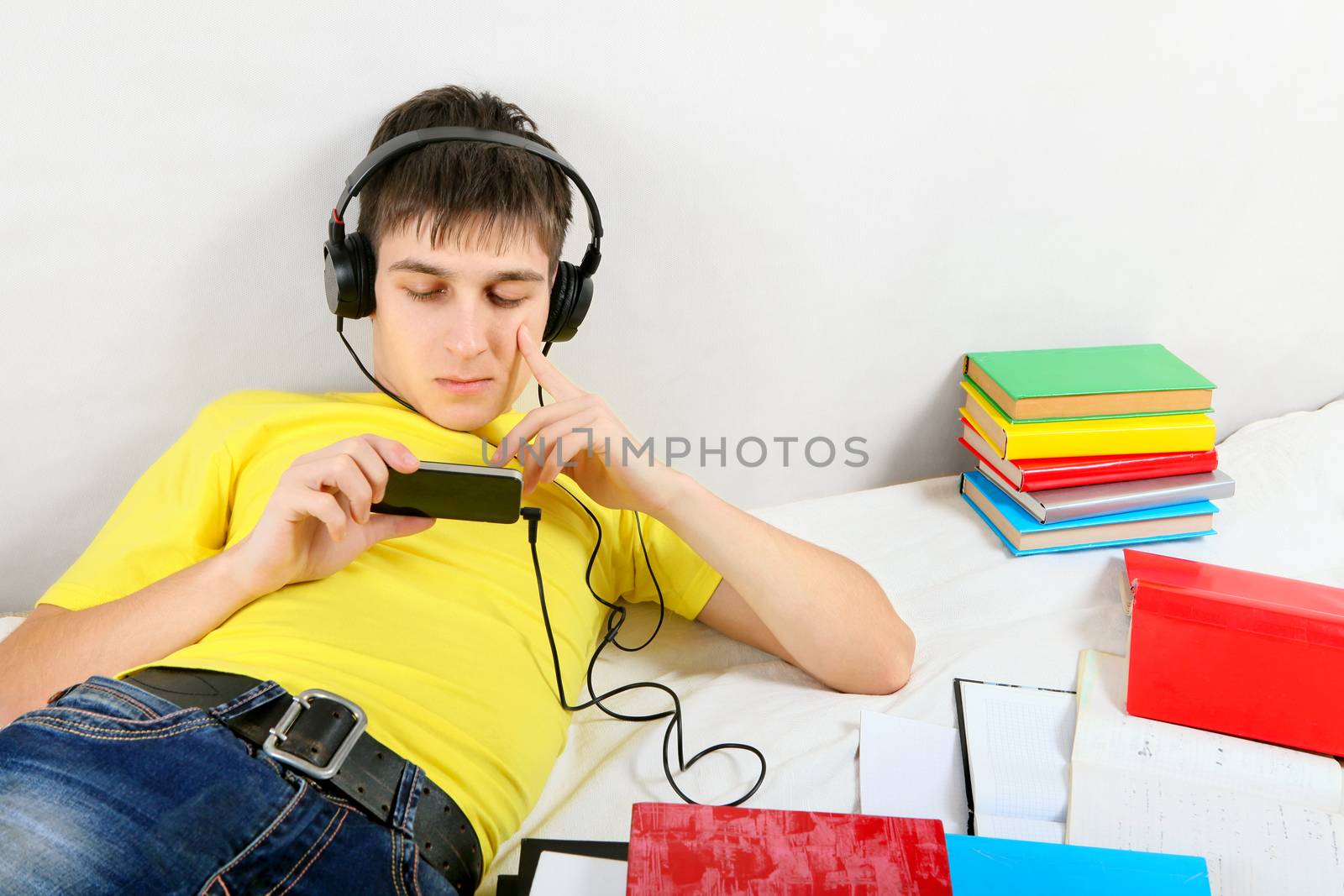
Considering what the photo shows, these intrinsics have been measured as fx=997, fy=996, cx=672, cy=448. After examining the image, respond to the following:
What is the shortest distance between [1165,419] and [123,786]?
4.34 ft

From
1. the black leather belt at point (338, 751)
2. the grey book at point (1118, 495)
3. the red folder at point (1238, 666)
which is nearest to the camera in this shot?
the black leather belt at point (338, 751)

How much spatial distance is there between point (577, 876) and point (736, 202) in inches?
34.9

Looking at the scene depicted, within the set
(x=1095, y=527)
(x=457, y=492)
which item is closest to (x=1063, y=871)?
(x=457, y=492)

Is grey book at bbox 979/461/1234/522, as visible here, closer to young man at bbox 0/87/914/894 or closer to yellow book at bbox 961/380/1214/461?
yellow book at bbox 961/380/1214/461

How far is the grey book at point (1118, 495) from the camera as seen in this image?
1.35 metres

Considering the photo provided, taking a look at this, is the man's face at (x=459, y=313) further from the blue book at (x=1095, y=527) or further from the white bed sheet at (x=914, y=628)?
the blue book at (x=1095, y=527)

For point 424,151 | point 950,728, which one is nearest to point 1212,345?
point 950,728

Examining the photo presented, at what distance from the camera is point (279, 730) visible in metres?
0.80

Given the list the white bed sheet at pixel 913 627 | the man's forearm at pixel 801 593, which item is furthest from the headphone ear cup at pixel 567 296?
the white bed sheet at pixel 913 627

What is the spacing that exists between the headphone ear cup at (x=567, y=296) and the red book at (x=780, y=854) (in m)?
0.57

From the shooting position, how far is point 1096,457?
1.39 m

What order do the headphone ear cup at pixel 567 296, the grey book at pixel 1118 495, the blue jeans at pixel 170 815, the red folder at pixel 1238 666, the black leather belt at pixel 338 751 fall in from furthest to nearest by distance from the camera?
the grey book at pixel 1118 495 < the headphone ear cup at pixel 567 296 < the red folder at pixel 1238 666 < the black leather belt at pixel 338 751 < the blue jeans at pixel 170 815

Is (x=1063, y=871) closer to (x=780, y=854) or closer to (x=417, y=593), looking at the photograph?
(x=780, y=854)

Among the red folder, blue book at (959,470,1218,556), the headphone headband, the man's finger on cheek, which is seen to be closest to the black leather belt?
the man's finger on cheek
